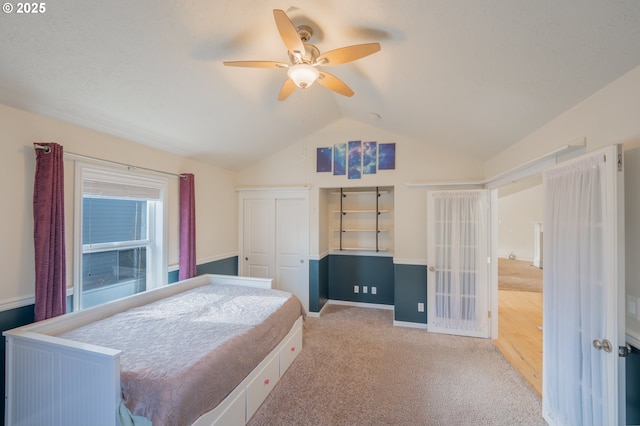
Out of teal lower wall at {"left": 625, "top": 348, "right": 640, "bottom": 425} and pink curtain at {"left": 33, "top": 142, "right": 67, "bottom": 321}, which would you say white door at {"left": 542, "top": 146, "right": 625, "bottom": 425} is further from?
pink curtain at {"left": 33, "top": 142, "right": 67, "bottom": 321}

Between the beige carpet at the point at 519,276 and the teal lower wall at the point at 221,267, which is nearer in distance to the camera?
the teal lower wall at the point at 221,267

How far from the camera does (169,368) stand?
1540mm

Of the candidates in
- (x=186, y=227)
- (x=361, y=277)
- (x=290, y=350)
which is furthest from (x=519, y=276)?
(x=186, y=227)

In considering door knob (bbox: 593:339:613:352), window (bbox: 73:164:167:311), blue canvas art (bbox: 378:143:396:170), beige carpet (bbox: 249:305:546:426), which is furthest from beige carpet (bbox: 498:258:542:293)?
window (bbox: 73:164:167:311)

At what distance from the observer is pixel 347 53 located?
1576 millimetres

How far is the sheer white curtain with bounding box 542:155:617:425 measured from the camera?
1495mm

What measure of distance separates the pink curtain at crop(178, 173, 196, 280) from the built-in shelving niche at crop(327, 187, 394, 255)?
246 centimetres

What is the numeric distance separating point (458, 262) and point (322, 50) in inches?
124

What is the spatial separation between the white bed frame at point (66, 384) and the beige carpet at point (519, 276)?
19.3 feet

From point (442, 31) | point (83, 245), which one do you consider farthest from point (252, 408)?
point (442, 31)

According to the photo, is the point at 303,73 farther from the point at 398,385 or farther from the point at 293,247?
the point at 293,247

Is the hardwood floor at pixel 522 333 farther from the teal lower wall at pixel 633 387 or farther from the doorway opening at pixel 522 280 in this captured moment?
the teal lower wall at pixel 633 387

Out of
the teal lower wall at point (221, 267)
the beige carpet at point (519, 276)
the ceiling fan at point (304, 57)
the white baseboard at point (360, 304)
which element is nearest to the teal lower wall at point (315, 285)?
the white baseboard at point (360, 304)

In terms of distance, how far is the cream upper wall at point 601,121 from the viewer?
1398mm
